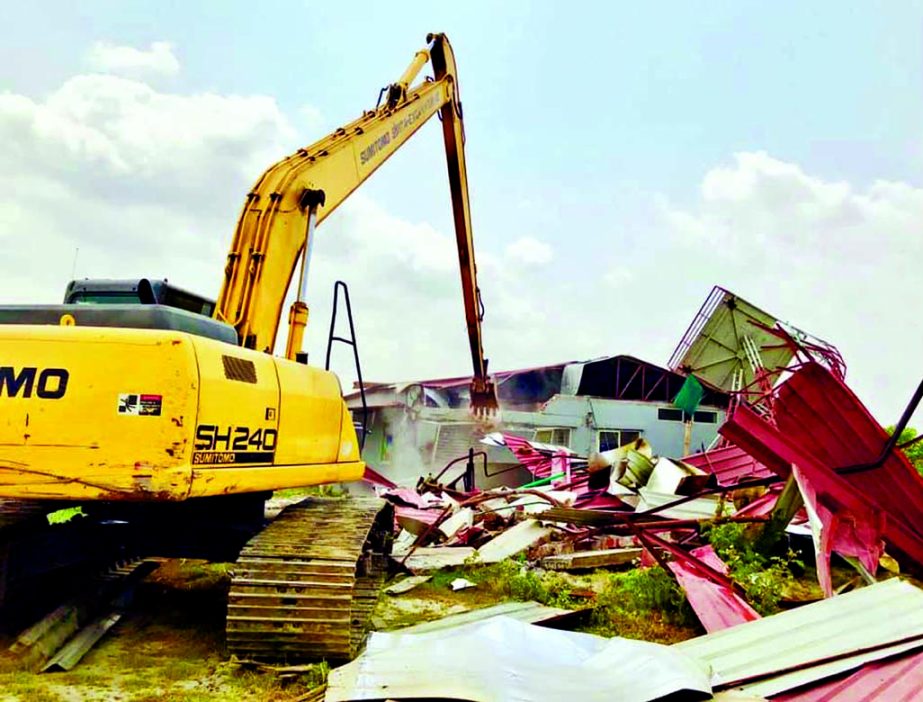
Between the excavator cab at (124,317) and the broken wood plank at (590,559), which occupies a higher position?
the excavator cab at (124,317)

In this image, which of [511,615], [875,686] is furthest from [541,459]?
[875,686]

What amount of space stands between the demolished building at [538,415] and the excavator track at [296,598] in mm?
Answer: 12139

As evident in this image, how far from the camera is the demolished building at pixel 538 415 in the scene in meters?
20.8

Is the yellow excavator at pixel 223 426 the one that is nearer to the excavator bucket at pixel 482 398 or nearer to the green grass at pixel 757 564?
the green grass at pixel 757 564

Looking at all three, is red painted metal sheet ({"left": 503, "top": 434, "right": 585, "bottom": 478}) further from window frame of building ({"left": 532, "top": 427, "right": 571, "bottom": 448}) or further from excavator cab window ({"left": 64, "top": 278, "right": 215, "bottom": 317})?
excavator cab window ({"left": 64, "top": 278, "right": 215, "bottom": 317})

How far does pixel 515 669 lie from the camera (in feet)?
10.3

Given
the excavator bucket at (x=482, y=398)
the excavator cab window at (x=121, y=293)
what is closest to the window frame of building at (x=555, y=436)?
the excavator bucket at (x=482, y=398)

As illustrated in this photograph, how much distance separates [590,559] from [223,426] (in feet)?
13.7

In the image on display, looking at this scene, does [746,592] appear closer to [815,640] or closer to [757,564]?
[757,564]

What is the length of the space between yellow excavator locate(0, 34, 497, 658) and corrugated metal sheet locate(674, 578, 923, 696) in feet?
6.85

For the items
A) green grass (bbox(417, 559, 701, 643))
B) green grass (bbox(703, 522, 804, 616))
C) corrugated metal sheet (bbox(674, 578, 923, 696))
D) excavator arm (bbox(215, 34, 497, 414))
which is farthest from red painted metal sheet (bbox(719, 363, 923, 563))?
excavator arm (bbox(215, 34, 497, 414))

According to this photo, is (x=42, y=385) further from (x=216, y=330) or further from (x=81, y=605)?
(x=81, y=605)

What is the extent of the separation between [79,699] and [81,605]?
1.38 m

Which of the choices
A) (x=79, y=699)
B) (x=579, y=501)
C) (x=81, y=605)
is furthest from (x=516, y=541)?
(x=79, y=699)
